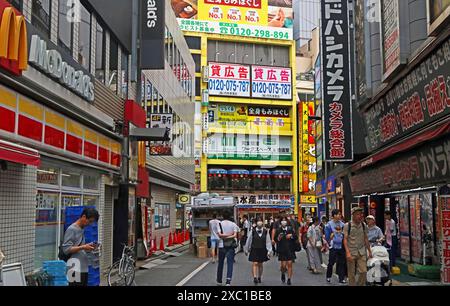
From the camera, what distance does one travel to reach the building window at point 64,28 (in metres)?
12.0

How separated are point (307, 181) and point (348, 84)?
42061mm

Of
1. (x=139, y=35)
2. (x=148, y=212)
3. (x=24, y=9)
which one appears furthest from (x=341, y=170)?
(x=24, y=9)

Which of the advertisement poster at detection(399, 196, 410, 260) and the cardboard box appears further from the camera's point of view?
the cardboard box

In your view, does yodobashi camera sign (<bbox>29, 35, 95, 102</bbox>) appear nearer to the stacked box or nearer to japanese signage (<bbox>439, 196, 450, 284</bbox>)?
the stacked box

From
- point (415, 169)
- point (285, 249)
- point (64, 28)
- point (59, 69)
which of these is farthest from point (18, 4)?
point (415, 169)

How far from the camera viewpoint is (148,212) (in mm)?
23891

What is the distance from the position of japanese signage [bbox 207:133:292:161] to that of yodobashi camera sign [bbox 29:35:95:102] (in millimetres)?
48586

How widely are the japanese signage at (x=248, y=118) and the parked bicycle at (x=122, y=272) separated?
4959 cm

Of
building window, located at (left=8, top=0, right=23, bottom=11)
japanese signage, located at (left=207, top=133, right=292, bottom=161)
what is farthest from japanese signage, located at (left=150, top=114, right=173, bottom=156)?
japanese signage, located at (left=207, top=133, right=292, bottom=161)

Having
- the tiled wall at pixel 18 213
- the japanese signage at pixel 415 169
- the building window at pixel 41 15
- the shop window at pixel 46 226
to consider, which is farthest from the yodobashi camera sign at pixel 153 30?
the tiled wall at pixel 18 213

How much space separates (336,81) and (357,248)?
43.7 ft

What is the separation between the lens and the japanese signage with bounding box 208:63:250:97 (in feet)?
204

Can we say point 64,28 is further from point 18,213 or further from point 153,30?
point 153,30
